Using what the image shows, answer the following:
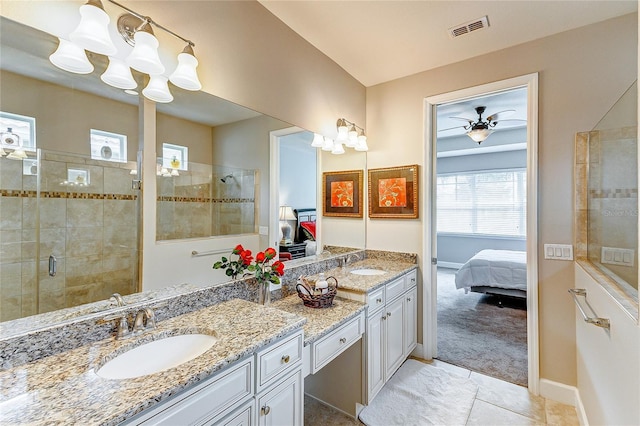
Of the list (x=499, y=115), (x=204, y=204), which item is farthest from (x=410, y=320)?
(x=499, y=115)

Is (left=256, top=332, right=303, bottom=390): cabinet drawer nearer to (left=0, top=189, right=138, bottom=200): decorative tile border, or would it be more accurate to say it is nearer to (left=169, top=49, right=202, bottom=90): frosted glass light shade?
(left=0, top=189, right=138, bottom=200): decorative tile border

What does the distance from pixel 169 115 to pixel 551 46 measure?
268 cm

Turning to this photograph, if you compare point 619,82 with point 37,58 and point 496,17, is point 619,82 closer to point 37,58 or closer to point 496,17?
point 496,17

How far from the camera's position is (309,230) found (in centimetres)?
252

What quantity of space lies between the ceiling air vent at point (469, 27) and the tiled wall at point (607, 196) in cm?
104

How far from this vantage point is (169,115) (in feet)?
4.66

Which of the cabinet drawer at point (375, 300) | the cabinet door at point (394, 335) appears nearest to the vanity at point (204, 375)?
the cabinet drawer at point (375, 300)

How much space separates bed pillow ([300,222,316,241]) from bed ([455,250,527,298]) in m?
2.80

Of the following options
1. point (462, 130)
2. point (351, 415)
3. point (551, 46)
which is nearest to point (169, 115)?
point (351, 415)

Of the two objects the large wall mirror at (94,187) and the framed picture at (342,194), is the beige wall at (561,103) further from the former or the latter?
the large wall mirror at (94,187)

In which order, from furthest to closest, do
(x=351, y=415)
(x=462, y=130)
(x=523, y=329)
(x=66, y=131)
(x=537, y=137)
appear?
(x=462, y=130) → (x=523, y=329) → (x=537, y=137) → (x=351, y=415) → (x=66, y=131)

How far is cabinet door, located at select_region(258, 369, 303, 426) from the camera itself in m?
1.13

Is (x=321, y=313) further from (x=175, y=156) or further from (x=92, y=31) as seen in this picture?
(x=92, y=31)

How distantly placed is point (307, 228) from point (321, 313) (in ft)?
3.00
